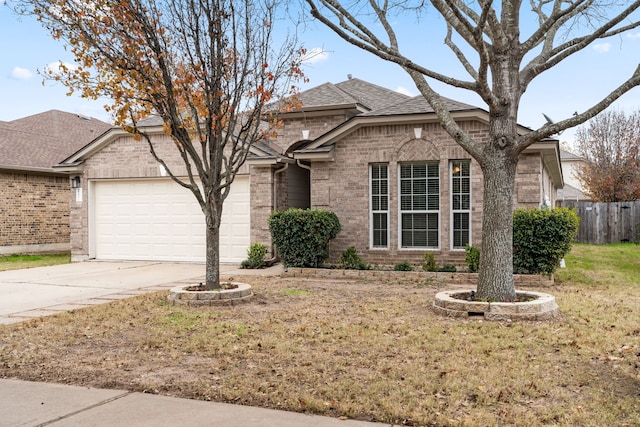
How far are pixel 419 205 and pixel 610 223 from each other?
15.2 meters

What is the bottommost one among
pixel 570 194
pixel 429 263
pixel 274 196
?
pixel 429 263

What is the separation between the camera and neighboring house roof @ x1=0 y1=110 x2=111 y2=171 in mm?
19334

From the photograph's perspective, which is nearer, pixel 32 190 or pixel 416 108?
pixel 416 108

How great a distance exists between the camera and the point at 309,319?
7734 millimetres

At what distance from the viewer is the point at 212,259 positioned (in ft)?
31.4

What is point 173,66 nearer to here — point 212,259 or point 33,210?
point 212,259

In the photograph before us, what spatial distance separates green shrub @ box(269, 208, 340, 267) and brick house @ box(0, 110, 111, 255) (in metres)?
10.0

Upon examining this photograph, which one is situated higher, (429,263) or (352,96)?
(352,96)

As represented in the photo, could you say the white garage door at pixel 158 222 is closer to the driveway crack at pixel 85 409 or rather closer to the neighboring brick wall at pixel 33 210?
the neighboring brick wall at pixel 33 210

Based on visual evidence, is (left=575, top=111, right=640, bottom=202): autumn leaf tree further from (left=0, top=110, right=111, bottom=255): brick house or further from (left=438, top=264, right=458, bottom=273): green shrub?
(left=0, top=110, right=111, bottom=255): brick house

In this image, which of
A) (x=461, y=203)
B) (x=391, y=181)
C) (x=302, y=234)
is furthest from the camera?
(x=391, y=181)

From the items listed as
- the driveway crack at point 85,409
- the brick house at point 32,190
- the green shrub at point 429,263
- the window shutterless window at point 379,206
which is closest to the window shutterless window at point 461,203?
the green shrub at point 429,263

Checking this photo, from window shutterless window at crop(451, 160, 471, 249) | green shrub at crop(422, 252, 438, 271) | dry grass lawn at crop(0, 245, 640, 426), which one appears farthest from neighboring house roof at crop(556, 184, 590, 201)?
dry grass lawn at crop(0, 245, 640, 426)

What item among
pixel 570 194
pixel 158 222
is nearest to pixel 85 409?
pixel 158 222
